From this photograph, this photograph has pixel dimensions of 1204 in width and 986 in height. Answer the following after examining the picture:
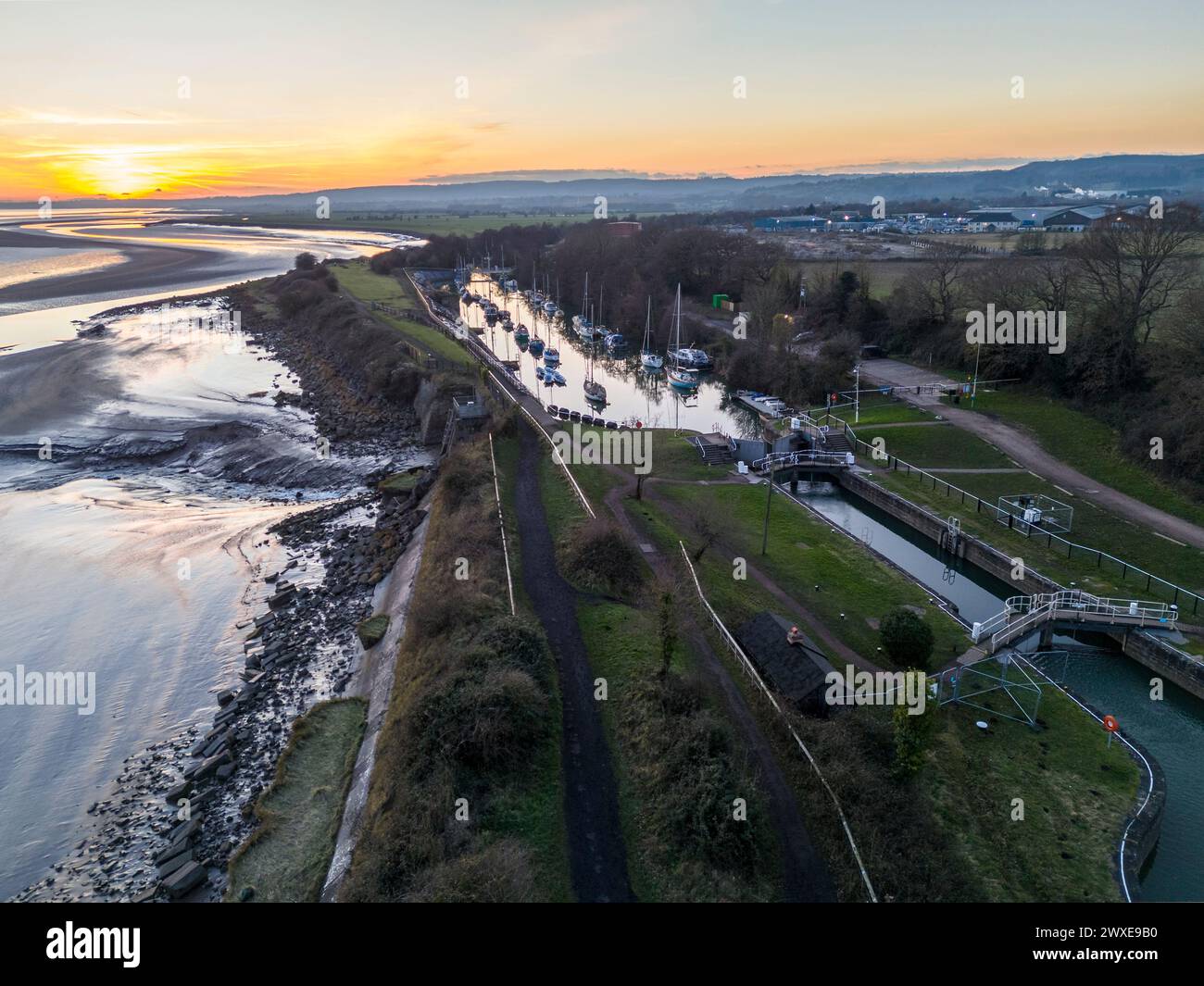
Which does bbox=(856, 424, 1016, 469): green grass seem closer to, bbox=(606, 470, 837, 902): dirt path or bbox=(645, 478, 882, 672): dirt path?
bbox=(645, 478, 882, 672): dirt path

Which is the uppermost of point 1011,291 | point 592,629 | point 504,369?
point 1011,291

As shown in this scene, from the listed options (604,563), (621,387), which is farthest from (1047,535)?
(621,387)

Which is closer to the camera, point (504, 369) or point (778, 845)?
point (778, 845)

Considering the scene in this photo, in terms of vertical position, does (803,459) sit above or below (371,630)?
above

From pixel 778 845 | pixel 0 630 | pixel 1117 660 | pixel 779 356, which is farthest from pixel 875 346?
pixel 0 630

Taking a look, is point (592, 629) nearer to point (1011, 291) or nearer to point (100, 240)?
point (1011, 291)

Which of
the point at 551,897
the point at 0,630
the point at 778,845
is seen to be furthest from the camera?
the point at 0,630

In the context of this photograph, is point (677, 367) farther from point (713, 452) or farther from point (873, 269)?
point (873, 269)
